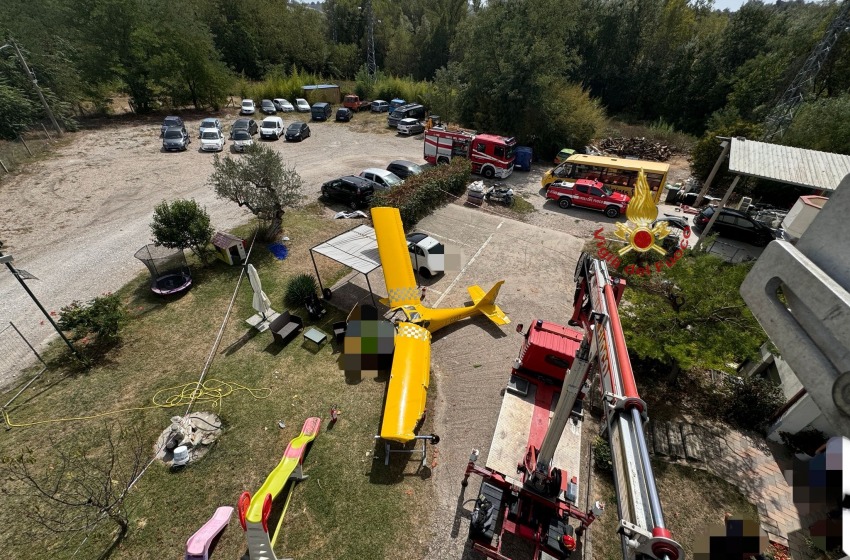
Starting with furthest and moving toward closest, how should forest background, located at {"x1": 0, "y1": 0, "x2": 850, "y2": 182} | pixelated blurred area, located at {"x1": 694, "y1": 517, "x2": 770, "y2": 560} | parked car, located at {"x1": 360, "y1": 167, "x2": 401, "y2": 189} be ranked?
forest background, located at {"x1": 0, "y1": 0, "x2": 850, "y2": 182} < parked car, located at {"x1": 360, "y1": 167, "x2": 401, "y2": 189} < pixelated blurred area, located at {"x1": 694, "y1": 517, "x2": 770, "y2": 560}

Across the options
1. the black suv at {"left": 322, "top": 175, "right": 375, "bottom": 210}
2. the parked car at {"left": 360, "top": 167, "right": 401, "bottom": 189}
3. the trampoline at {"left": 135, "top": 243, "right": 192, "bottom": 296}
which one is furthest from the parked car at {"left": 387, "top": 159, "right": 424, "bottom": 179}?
the trampoline at {"left": 135, "top": 243, "right": 192, "bottom": 296}

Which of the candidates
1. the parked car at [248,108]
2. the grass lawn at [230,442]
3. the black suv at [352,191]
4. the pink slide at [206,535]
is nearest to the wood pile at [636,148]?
the black suv at [352,191]

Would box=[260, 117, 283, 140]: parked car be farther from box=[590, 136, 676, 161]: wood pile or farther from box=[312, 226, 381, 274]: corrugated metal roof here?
box=[590, 136, 676, 161]: wood pile

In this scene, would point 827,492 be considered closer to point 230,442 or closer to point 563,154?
point 230,442

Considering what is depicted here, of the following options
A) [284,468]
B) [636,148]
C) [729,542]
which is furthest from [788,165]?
[284,468]

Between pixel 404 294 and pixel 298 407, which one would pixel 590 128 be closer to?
pixel 404 294
